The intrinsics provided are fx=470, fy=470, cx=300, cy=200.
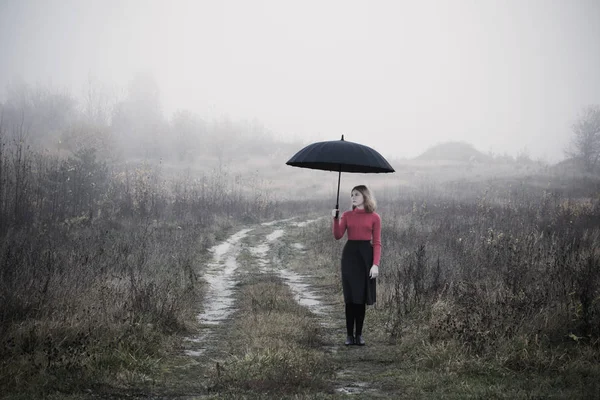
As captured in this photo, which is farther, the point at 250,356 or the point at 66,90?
the point at 66,90

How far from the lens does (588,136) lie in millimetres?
55625

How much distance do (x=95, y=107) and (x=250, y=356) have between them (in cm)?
8809

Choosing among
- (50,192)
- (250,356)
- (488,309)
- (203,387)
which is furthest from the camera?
(50,192)

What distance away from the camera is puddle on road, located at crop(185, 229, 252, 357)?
9.12 metres

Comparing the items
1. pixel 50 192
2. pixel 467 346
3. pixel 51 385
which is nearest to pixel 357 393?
pixel 467 346

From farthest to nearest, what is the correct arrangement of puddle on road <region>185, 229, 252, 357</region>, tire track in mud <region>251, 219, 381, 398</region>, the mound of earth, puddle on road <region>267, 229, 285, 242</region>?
the mound of earth, puddle on road <region>267, 229, 285, 242</region>, puddle on road <region>185, 229, 252, 357</region>, tire track in mud <region>251, 219, 381, 398</region>

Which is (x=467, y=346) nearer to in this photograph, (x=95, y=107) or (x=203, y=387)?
(x=203, y=387)

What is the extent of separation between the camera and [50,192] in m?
18.7

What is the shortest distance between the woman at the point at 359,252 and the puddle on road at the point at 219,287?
2424 mm

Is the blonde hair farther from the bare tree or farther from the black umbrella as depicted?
the bare tree

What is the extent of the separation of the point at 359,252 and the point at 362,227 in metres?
0.40

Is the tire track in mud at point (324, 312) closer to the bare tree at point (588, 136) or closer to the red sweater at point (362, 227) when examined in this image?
the red sweater at point (362, 227)

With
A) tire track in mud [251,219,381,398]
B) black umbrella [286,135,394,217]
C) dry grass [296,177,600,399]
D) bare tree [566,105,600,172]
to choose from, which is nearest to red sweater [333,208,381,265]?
black umbrella [286,135,394,217]

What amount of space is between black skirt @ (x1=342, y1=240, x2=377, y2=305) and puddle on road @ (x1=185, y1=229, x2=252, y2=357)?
2.44 m
